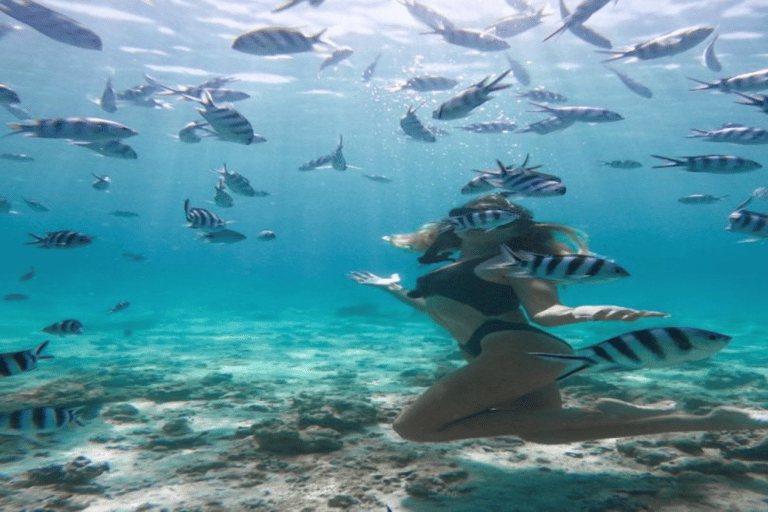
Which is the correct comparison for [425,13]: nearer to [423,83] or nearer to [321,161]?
[423,83]

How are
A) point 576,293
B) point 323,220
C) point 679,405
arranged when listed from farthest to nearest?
point 323,220
point 576,293
point 679,405

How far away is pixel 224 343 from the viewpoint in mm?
16641

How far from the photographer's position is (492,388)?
3855 mm

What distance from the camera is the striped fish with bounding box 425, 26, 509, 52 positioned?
9.19m

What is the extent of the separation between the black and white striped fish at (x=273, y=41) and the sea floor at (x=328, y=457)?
5028 mm

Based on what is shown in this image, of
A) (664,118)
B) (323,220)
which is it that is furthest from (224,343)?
(323,220)

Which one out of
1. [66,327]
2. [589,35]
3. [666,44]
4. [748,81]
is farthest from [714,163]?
[66,327]

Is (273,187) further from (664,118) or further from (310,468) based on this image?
(310,468)

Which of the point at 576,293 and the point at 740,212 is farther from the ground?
the point at 740,212

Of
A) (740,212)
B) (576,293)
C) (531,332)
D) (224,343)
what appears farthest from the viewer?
(576,293)

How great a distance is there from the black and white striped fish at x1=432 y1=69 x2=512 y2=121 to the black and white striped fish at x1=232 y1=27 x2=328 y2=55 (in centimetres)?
223

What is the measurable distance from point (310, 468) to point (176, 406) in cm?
383

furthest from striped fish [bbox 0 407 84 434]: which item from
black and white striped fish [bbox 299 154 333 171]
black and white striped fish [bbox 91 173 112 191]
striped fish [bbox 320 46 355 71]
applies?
striped fish [bbox 320 46 355 71]

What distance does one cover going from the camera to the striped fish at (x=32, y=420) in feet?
13.2
